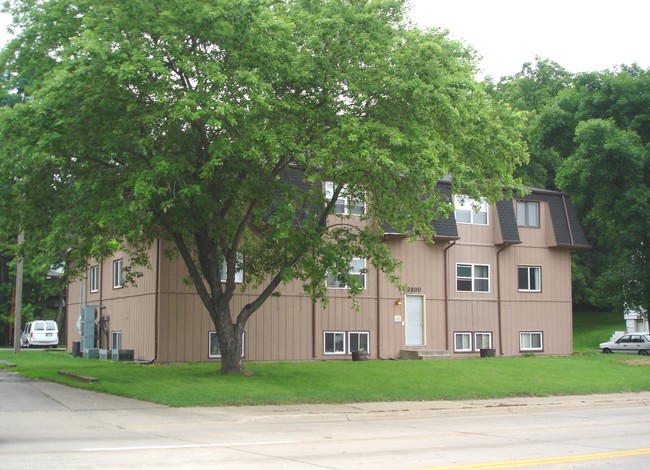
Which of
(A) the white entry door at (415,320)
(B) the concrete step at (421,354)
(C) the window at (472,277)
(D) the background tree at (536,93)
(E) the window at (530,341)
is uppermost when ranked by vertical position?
(D) the background tree at (536,93)

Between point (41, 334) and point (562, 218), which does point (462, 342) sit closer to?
point (562, 218)

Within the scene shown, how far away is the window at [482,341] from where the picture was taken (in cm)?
3631

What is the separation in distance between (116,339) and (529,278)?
64.3ft

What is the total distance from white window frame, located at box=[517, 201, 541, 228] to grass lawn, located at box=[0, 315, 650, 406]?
8.67m

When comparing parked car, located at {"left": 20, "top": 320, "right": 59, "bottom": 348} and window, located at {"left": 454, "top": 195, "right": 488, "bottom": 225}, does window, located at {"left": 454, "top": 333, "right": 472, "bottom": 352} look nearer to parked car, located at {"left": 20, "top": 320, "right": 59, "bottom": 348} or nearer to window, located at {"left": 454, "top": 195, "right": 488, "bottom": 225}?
window, located at {"left": 454, "top": 195, "right": 488, "bottom": 225}

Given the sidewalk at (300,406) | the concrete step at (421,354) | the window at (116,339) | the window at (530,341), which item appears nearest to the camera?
the sidewalk at (300,406)

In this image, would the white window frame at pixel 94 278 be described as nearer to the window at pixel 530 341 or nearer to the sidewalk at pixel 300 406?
the sidewalk at pixel 300 406

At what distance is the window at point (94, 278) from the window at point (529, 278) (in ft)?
66.8

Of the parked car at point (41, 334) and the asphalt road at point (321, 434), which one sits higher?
the parked car at point (41, 334)

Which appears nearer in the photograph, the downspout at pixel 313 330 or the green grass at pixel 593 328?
the downspout at pixel 313 330

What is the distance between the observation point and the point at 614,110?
1587 inches

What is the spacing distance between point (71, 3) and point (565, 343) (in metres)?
28.5

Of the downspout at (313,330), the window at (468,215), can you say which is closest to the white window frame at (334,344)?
the downspout at (313,330)

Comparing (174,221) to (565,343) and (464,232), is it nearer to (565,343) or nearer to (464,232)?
(464,232)
